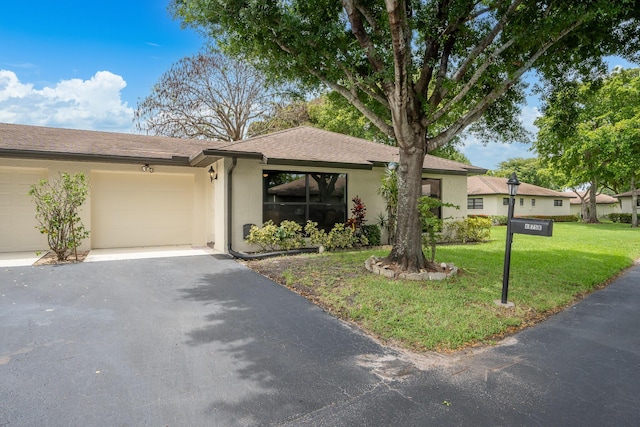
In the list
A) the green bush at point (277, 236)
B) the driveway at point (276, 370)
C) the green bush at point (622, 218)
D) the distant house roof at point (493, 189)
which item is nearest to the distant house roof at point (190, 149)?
the green bush at point (277, 236)

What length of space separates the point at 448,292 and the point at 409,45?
176 inches

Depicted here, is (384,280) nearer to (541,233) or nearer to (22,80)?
(541,233)

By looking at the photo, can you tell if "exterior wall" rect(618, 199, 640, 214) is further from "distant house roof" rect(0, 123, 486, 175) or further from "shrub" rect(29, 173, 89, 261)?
"shrub" rect(29, 173, 89, 261)

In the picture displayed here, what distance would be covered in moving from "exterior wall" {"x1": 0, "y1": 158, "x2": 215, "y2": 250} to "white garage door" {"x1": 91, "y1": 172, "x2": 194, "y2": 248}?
23 centimetres

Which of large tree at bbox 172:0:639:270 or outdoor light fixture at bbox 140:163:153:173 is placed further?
outdoor light fixture at bbox 140:163:153:173

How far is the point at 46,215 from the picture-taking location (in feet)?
26.7

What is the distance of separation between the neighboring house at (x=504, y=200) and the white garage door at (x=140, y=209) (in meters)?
23.6

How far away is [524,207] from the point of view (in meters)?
30.4

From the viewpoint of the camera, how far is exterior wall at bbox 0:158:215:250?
30.9 feet

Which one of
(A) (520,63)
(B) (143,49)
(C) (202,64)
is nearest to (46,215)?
(B) (143,49)

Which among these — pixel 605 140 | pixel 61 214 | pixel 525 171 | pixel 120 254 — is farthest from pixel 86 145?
A: pixel 525 171

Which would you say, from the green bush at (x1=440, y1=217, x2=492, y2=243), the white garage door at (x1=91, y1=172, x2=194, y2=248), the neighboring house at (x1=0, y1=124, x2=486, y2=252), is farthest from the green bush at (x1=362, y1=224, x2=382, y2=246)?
the white garage door at (x1=91, y1=172, x2=194, y2=248)

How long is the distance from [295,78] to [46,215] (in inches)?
266

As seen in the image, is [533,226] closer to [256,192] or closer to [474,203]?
[256,192]
